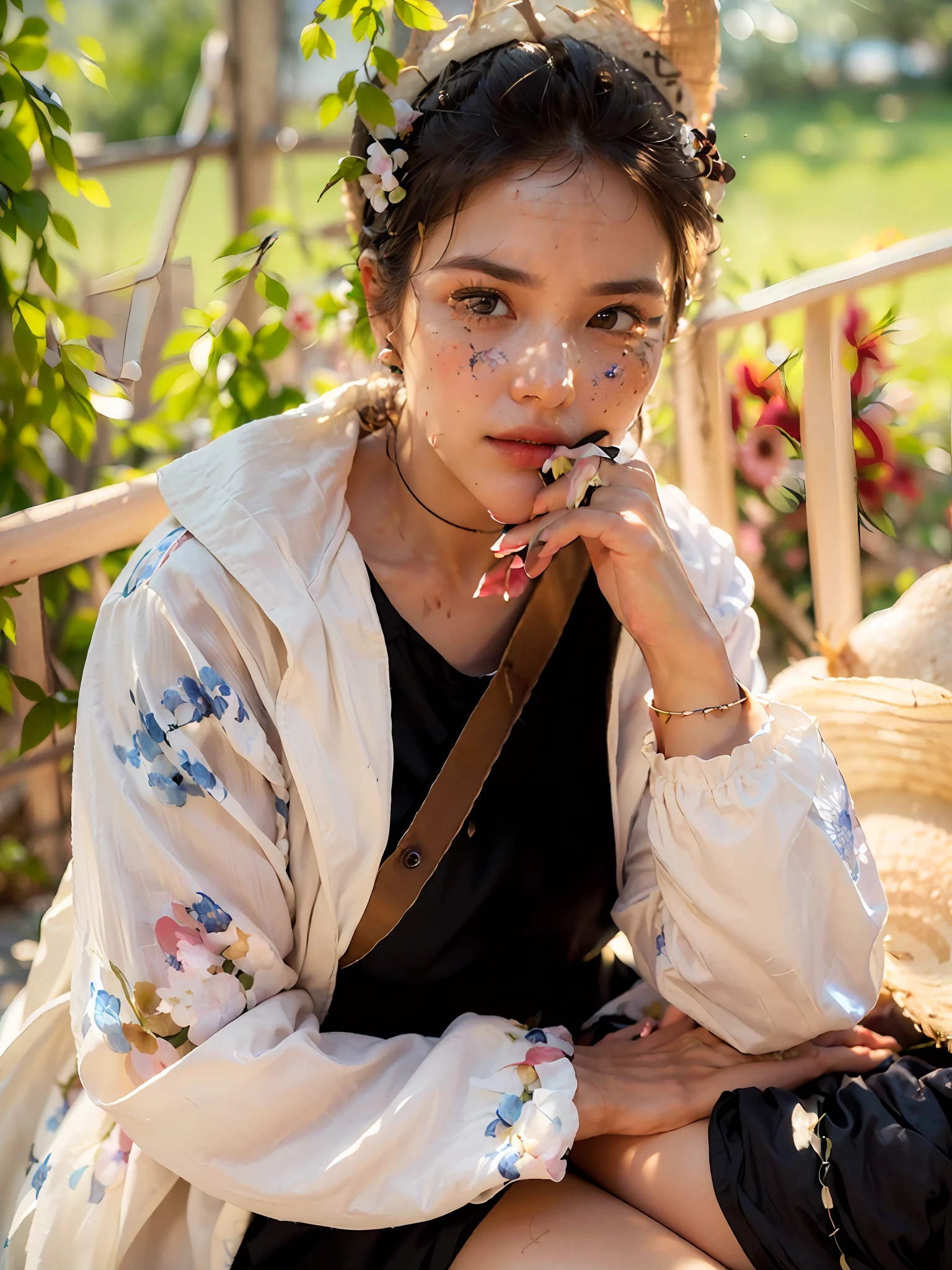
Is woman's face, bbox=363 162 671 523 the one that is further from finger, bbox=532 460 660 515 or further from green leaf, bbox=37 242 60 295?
green leaf, bbox=37 242 60 295

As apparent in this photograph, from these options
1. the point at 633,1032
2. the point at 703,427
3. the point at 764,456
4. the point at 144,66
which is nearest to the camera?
the point at 633,1032

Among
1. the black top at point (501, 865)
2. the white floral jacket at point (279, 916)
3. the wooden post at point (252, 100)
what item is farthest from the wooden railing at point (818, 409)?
the wooden post at point (252, 100)

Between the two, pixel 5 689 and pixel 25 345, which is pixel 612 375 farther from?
pixel 5 689

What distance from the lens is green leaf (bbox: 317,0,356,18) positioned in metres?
1.32

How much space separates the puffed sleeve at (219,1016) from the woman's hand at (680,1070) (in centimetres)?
9

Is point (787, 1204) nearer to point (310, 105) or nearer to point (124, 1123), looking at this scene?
point (124, 1123)

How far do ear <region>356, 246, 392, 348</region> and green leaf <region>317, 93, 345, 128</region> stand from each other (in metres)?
0.19

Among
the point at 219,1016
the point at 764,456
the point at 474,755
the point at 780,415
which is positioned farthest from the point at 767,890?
the point at 764,456

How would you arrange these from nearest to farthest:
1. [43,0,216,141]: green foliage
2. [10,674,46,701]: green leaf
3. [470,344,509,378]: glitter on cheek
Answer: [470,344,509,378]: glitter on cheek → [10,674,46,701]: green leaf → [43,0,216,141]: green foliage

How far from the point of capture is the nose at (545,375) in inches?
46.2

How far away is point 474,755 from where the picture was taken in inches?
51.3

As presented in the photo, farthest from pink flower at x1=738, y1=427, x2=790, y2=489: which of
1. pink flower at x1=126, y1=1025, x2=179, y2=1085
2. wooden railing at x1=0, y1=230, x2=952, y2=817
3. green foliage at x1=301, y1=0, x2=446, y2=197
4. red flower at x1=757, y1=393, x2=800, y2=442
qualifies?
pink flower at x1=126, y1=1025, x2=179, y2=1085

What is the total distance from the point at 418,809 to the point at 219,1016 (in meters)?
0.31

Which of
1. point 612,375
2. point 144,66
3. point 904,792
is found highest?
point 144,66
